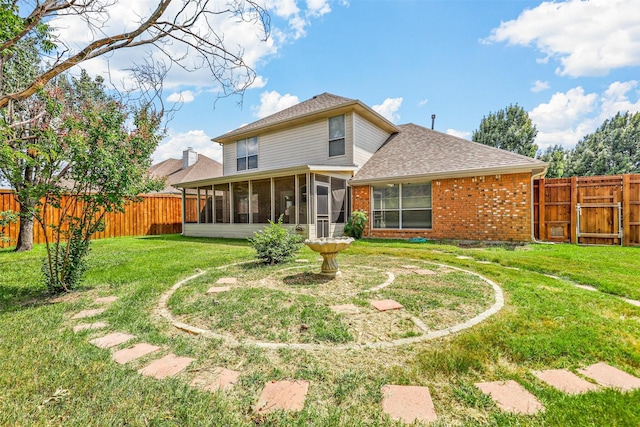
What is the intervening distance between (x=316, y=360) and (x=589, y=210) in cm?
1080

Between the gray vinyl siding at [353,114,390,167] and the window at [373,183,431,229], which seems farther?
the gray vinyl siding at [353,114,390,167]

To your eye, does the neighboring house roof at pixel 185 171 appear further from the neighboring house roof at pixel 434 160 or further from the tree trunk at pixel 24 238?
the neighboring house roof at pixel 434 160

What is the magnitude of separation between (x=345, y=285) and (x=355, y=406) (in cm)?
268

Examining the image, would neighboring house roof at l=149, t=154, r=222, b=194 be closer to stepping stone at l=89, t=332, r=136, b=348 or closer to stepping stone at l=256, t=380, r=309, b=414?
stepping stone at l=89, t=332, r=136, b=348

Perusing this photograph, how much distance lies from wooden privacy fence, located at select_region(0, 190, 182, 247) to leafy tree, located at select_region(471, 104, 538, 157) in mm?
26148

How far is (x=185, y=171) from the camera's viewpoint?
23.7 m

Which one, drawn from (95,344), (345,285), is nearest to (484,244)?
(345,285)

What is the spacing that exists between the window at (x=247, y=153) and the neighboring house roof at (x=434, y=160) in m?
6.21

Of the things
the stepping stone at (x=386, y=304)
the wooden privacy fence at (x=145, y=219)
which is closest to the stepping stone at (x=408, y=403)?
the stepping stone at (x=386, y=304)

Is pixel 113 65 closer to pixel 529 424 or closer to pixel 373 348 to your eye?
pixel 373 348

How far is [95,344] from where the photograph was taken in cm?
258

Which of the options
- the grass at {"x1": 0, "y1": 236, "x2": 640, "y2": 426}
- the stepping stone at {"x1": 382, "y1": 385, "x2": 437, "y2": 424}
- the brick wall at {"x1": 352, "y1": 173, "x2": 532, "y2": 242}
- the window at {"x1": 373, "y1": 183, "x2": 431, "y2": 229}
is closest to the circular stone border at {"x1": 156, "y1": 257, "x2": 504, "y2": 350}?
the grass at {"x1": 0, "y1": 236, "x2": 640, "y2": 426}

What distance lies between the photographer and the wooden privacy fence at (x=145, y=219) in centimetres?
1308

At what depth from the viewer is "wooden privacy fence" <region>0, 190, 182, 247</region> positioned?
1308 centimetres
